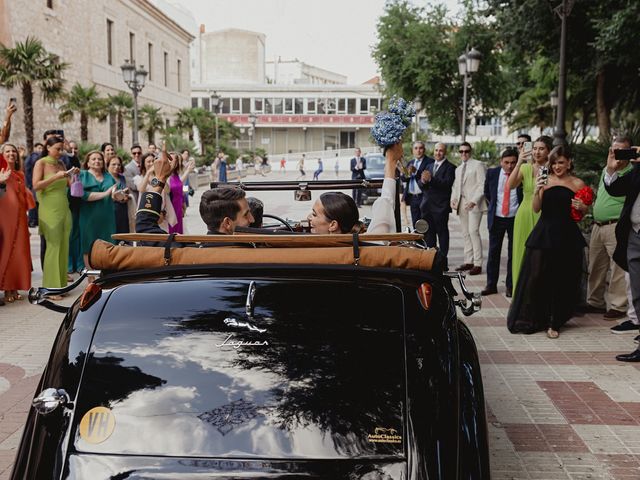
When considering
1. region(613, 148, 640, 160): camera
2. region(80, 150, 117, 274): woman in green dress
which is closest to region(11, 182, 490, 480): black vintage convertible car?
region(613, 148, 640, 160): camera

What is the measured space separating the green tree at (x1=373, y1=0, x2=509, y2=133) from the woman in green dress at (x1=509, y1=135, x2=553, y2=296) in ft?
85.6

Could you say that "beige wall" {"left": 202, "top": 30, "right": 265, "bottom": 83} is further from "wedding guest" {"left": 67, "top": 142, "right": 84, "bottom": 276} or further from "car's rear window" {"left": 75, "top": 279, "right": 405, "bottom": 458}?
"car's rear window" {"left": 75, "top": 279, "right": 405, "bottom": 458}

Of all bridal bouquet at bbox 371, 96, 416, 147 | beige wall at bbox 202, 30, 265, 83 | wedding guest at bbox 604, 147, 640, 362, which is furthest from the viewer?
beige wall at bbox 202, 30, 265, 83

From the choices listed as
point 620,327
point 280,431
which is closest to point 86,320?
point 280,431

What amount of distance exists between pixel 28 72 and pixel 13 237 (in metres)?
19.3

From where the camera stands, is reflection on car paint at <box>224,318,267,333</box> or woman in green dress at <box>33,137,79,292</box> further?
woman in green dress at <box>33,137,79,292</box>

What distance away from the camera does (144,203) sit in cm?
505

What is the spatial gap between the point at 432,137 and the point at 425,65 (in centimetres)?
4714

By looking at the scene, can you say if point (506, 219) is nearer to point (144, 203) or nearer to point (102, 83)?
point (144, 203)

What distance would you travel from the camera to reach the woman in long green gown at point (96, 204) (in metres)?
9.88

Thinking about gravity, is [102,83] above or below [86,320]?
above

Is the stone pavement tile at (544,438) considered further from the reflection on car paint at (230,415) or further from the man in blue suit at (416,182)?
the man in blue suit at (416,182)

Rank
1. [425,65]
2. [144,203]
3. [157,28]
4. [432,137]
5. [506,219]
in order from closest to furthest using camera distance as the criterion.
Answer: [144,203]
[506,219]
[425,65]
[157,28]
[432,137]

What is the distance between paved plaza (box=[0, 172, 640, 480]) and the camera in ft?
14.0
